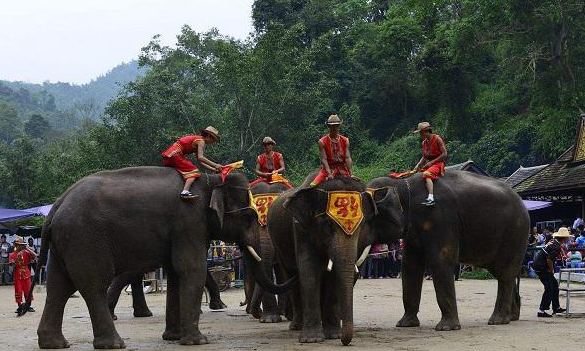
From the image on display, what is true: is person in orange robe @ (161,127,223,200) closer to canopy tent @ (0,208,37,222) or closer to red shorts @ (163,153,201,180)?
red shorts @ (163,153,201,180)

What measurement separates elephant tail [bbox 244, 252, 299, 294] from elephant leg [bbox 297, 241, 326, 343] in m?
0.52

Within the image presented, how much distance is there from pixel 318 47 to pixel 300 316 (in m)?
36.3

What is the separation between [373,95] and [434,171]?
40555 mm

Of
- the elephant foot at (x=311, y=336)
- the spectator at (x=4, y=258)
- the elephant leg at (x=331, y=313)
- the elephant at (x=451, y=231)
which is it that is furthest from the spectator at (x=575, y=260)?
the spectator at (x=4, y=258)

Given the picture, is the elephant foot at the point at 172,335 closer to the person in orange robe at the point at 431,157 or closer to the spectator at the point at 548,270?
the person in orange robe at the point at 431,157

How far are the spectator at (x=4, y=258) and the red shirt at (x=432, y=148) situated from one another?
2003 cm

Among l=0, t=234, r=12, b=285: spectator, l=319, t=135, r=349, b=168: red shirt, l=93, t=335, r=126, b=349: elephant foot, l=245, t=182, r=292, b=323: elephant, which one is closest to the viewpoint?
l=93, t=335, r=126, b=349: elephant foot

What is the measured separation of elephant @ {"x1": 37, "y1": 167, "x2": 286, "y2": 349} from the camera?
11.5m

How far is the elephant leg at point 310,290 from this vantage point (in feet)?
39.5

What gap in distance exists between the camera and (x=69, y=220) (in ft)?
37.7

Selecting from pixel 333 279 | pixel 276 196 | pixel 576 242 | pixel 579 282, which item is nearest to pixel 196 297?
pixel 333 279

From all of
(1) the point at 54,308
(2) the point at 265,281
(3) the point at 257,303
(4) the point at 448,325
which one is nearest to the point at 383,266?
(3) the point at 257,303

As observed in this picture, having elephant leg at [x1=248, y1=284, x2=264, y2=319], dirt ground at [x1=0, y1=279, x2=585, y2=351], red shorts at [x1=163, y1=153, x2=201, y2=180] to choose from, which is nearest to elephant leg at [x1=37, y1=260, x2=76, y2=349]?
dirt ground at [x1=0, y1=279, x2=585, y2=351]

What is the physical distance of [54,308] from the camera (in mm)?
11711
